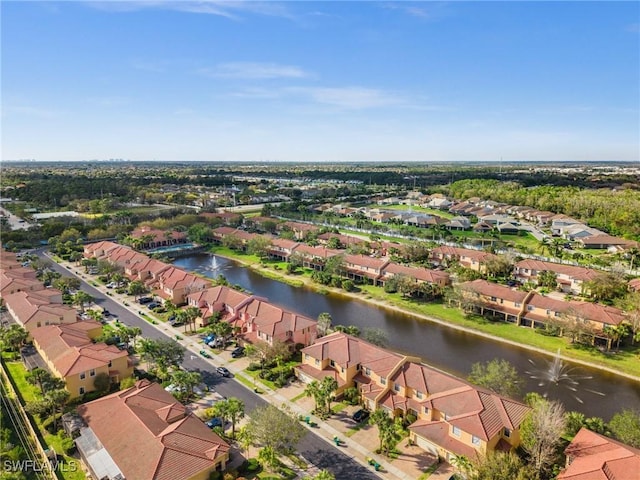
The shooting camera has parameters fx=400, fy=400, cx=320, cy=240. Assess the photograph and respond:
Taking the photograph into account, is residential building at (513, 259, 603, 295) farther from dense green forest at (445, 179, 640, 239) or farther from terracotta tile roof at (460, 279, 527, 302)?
dense green forest at (445, 179, 640, 239)

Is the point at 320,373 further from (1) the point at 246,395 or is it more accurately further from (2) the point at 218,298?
(2) the point at 218,298

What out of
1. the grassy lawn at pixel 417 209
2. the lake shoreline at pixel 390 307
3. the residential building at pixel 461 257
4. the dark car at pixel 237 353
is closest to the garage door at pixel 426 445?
the dark car at pixel 237 353

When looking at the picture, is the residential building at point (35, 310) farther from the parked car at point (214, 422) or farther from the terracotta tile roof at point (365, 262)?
the terracotta tile roof at point (365, 262)

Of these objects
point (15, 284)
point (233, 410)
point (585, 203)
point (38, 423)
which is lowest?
point (38, 423)

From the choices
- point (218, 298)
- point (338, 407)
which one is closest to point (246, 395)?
point (338, 407)

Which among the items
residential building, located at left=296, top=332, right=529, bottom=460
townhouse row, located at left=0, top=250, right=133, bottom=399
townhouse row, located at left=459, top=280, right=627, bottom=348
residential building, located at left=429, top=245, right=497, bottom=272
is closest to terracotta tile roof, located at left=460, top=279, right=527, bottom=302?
townhouse row, located at left=459, top=280, right=627, bottom=348

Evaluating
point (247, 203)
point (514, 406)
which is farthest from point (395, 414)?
point (247, 203)
